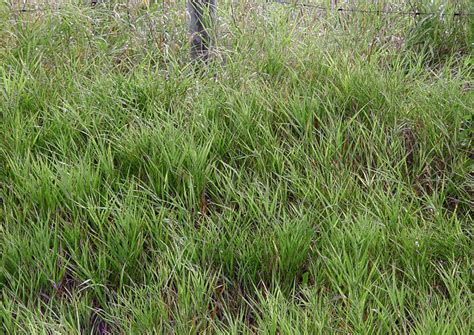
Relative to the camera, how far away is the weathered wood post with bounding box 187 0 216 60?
4.21m

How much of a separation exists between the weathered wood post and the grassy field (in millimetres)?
80

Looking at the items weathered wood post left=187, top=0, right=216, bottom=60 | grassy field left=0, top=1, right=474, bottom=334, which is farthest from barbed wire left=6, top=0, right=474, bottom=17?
weathered wood post left=187, top=0, right=216, bottom=60

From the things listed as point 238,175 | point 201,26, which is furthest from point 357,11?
point 238,175

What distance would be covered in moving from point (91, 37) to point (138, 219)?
1.61 meters

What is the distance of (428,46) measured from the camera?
432 cm

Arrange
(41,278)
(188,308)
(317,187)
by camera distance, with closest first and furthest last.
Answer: (188,308), (41,278), (317,187)

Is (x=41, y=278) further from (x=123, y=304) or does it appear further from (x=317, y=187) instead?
(x=317, y=187)

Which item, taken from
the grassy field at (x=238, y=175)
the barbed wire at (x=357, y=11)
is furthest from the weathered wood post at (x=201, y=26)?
the barbed wire at (x=357, y=11)

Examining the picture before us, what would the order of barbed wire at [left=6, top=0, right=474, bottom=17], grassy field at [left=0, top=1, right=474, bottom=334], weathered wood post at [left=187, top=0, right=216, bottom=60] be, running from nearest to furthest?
grassy field at [left=0, top=1, right=474, bottom=334] < weathered wood post at [left=187, top=0, right=216, bottom=60] < barbed wire at [left=6, top=0, right=474, bottom=17]

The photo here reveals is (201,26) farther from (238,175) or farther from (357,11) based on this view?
(238,175)

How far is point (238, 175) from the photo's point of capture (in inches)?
130

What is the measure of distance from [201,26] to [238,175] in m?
1.27

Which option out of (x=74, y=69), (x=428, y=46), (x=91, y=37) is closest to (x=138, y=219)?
(x=74, y=69)

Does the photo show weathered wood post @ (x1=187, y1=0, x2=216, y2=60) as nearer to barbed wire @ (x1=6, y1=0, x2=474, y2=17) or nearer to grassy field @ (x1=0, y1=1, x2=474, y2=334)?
grassy field @ (x1=0, y1=1, x2=474, y2=334)
